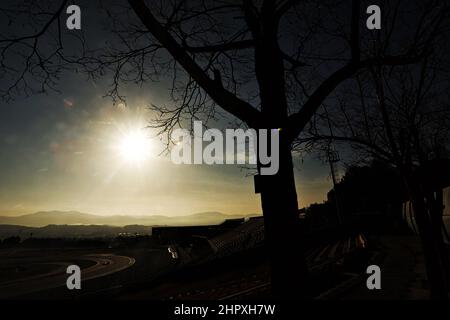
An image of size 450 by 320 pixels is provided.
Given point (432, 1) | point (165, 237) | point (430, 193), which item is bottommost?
point (165, 237)

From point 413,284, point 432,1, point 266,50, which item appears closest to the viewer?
point 266,50

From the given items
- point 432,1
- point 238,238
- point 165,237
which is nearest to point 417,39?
point 432,1

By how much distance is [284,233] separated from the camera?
347cm

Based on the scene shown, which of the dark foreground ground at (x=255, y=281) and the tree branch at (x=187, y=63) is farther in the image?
the dark foreground ground at (x=255, y=281)

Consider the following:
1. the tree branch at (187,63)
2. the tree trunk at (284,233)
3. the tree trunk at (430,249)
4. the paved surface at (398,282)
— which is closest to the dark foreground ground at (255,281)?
the paved surface at (398,282)

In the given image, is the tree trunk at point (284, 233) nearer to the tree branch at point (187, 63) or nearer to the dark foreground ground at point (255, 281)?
the tree branch at point (187, 63)

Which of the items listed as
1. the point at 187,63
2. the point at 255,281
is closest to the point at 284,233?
the point at 187,63

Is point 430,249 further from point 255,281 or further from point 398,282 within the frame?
point 255,281

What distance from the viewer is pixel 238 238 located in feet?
82.6

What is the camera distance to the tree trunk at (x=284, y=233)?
11.2 feet

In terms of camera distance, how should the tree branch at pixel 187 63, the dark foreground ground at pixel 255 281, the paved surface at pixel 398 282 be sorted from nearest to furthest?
1. the tree branch at pixel 187 63
2. the paved surface at pixel 398 282
3. the dark foreground ground at pixel 255 281

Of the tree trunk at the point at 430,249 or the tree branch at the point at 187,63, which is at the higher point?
the tree branch at the point at 187,63
